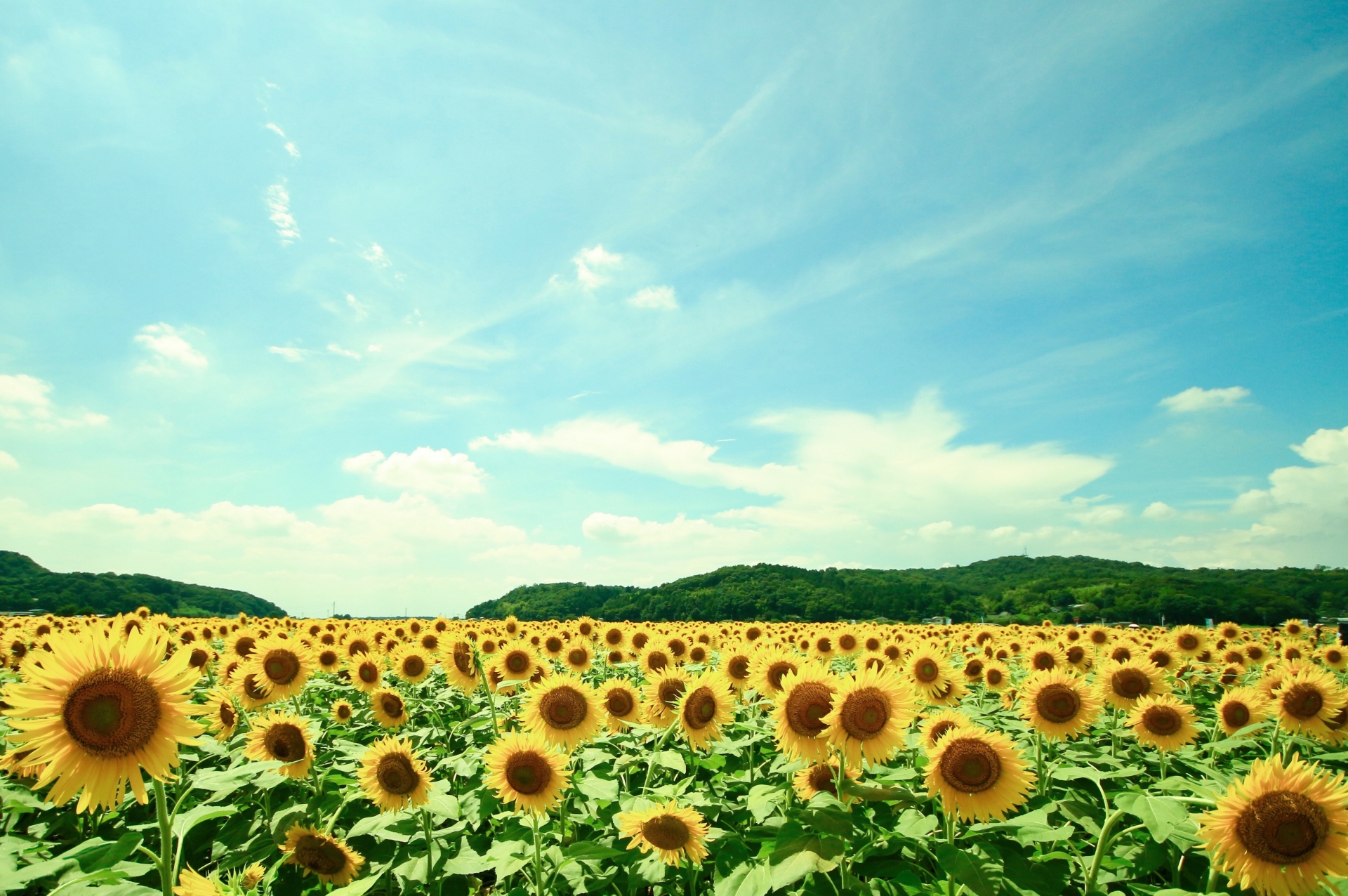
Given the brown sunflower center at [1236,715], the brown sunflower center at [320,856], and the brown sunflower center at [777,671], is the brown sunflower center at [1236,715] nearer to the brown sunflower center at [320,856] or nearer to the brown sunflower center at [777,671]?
the brown sunflower center at [777,671]

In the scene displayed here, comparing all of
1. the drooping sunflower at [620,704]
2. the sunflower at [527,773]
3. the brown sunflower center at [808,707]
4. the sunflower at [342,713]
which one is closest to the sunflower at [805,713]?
the brown sunflower center at [808,707]

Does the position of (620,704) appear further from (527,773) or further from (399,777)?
(399,777)

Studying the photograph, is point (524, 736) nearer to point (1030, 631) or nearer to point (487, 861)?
point (487, 861)

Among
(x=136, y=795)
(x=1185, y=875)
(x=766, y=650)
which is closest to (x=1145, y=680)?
(x=1185, y=875)

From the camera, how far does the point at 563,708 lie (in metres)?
5.94

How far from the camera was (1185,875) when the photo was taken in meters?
4.42

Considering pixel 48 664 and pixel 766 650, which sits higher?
pixel 48 664

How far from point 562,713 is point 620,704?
3.43 feet

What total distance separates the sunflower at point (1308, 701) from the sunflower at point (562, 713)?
7.96 m

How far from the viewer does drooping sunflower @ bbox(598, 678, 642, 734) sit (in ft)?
22.0

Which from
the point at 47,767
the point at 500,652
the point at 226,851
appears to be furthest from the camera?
the point at 500,652

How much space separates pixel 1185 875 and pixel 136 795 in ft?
22.0

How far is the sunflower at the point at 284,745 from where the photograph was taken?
5617 mm

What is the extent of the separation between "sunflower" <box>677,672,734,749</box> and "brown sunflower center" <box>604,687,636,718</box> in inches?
43.4
